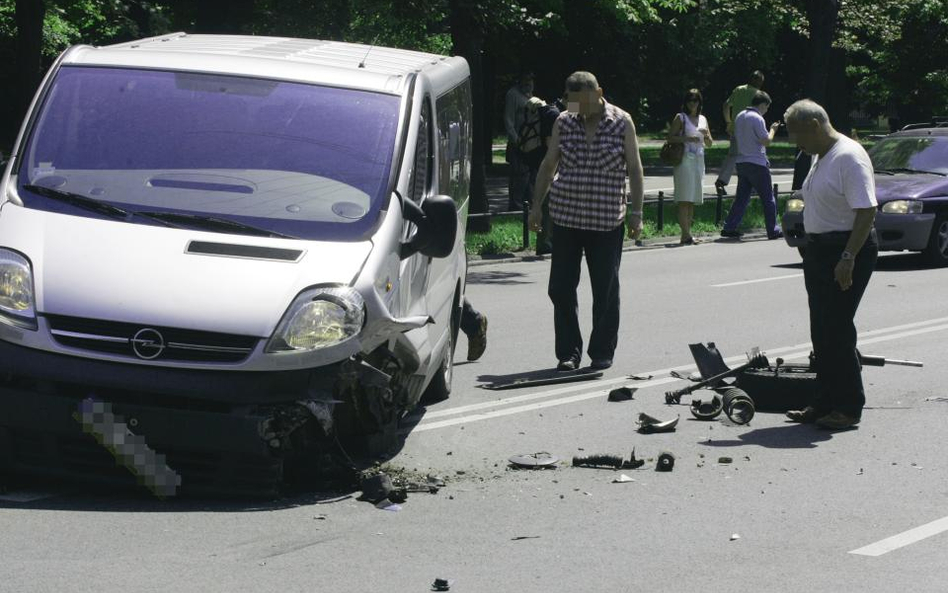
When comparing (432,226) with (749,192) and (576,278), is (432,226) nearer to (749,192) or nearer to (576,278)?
(576,278)

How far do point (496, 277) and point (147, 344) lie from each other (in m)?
10.9

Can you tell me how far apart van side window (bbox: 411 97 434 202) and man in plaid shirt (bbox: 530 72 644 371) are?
222cm

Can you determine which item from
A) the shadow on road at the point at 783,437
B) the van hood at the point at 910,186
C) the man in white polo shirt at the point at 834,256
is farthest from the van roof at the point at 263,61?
the van hood at the point at 910,186

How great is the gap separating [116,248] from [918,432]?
463 cm

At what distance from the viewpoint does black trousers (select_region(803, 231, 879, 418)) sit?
27.9 ft

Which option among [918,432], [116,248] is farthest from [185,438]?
[918,432]

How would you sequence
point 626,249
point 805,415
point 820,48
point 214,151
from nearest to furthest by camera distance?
point 214,151 → point 805,415 → point 626,249 → point 820,48

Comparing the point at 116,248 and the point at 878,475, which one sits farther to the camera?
the point at 878,475

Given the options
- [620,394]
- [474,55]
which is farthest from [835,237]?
[474,55]

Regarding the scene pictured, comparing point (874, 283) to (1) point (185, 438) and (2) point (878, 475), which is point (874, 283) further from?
(1) point (185, 438)

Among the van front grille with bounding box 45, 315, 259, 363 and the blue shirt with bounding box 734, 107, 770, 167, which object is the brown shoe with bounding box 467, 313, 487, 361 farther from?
the blue shirt with bounding box 734, 107, 770, 167

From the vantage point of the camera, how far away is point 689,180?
69.7 ft

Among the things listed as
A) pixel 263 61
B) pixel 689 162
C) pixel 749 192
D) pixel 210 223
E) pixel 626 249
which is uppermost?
pixel 263 61

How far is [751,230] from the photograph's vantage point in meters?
23.4
